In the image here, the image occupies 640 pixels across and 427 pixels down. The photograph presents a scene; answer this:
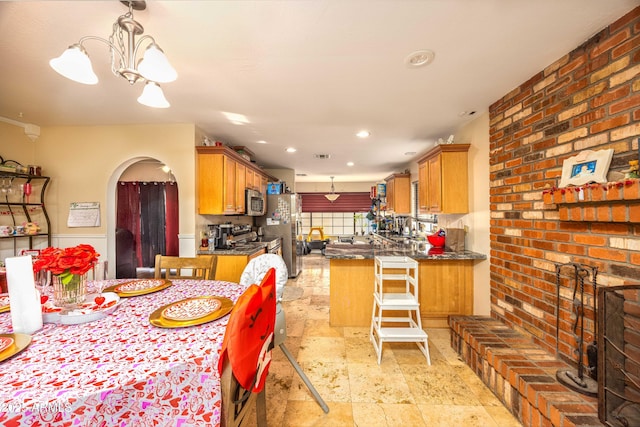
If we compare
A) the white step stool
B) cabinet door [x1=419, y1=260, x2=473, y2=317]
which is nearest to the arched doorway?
the white step stool

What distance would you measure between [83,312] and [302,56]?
1.93 m

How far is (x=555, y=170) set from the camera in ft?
6.18

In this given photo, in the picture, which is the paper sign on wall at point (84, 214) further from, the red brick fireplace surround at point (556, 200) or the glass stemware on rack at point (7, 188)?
the red brick fireplace surround at point (556, 200)

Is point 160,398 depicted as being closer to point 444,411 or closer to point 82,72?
point 82,72

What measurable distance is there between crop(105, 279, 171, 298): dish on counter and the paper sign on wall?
197cm

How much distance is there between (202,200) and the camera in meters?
3.21

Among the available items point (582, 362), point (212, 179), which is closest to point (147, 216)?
point (212, 179)

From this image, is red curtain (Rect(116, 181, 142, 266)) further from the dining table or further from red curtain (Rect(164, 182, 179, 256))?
the dining table

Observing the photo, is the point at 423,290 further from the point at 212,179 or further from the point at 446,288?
the point at 212,179

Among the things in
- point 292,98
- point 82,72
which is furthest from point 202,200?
point 82,72

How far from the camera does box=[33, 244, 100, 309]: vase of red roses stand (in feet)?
4.00

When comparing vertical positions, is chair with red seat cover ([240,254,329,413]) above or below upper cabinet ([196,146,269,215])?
below

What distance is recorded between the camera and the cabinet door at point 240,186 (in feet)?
12.0

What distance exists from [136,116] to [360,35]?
8.66 feet
